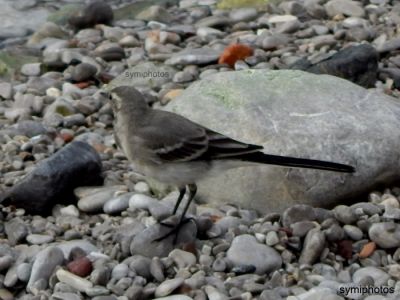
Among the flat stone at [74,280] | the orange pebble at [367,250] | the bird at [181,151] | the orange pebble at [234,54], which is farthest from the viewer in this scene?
the orange pebble at [234,54]

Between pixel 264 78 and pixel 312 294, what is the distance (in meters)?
2.49

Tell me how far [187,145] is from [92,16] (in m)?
5.08

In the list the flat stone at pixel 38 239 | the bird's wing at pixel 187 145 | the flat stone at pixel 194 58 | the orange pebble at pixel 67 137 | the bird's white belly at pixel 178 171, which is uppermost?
the bird's wing at pixel 187 145

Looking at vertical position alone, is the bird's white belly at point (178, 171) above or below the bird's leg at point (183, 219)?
above

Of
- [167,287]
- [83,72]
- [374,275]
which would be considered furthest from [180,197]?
[83,72]

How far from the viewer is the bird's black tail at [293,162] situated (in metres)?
6.48

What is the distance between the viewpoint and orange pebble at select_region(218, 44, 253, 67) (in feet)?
32.0

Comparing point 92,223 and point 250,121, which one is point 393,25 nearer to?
point 250,121

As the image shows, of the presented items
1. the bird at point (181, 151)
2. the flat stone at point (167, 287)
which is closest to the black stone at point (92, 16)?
the bird at point (181, 151)

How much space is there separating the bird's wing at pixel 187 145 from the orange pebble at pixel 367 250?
2.74ft

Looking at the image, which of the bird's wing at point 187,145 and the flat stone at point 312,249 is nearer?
the flat stone at point 312,249

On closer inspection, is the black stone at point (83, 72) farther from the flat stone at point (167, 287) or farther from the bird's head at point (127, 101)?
the flat stone at point (167, 287)

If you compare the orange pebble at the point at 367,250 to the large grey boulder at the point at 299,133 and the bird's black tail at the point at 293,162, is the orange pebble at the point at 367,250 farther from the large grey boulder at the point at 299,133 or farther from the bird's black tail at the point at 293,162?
the large grey boulder at the point at 299,133

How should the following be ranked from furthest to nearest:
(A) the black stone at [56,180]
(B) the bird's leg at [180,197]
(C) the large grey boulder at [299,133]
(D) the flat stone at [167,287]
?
1. (A) the black stone at [56,180]
2. (C) the large grey boulder at [299,133]
3. (B) the bird's leg at [180,197]
4. (D) the flat stone at [167,287]
